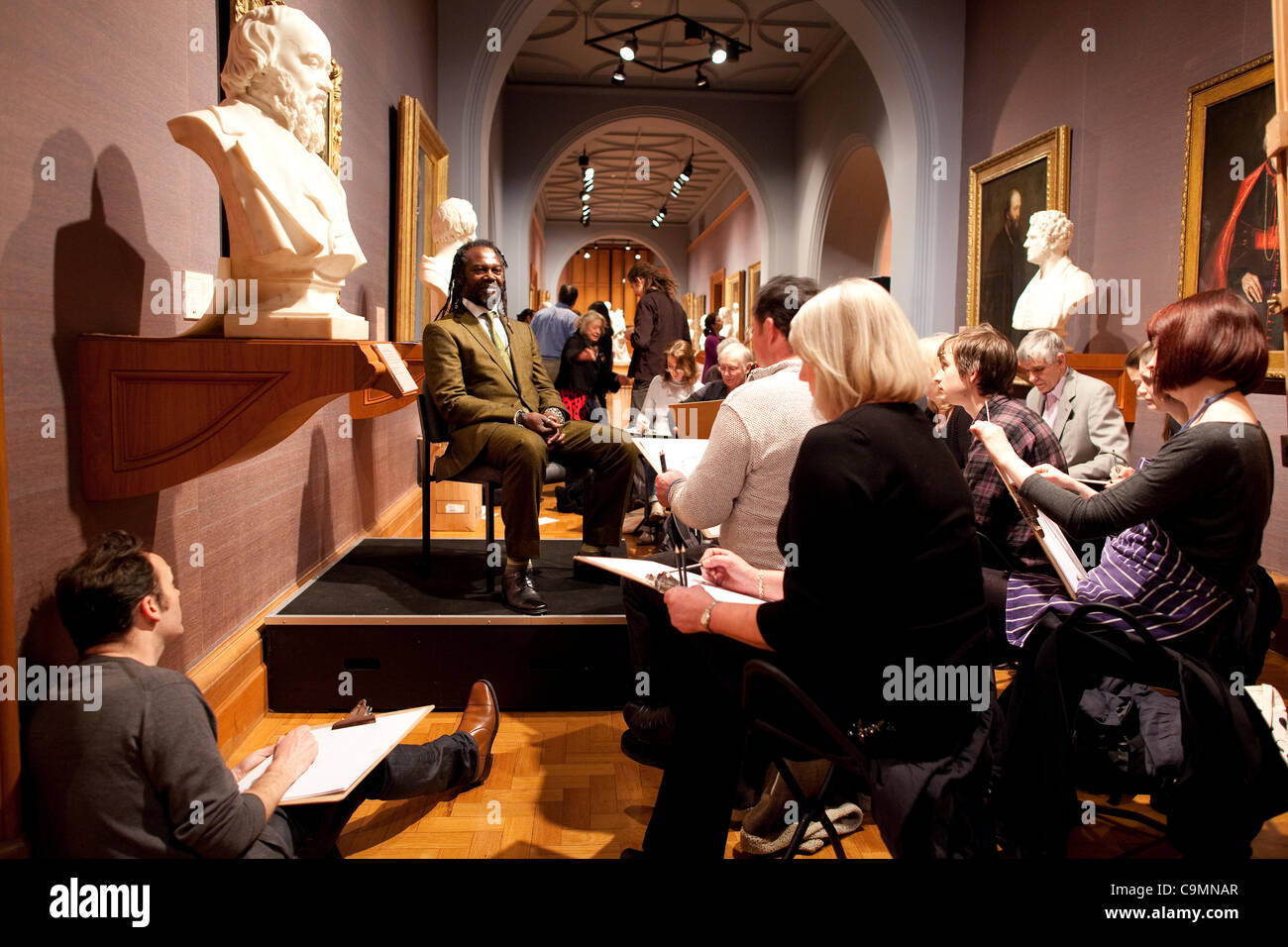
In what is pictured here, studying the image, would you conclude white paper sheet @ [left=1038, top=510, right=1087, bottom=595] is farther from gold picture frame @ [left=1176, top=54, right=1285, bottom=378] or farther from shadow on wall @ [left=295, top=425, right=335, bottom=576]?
shadow on wall @ [left=295, top=425, right=335, bottom=576]

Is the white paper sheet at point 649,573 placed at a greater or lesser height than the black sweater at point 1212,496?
lesser

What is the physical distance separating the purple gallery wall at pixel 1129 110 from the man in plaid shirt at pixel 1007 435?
1926mm

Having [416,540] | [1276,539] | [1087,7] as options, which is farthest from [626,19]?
[1276,539]

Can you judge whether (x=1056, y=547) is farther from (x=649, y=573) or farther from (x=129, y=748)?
(x=129, y=748)

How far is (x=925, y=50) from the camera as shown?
7.39 meters

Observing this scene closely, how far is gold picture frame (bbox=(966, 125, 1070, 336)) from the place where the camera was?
587 centimetres

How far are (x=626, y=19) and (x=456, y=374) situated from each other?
727 centimetres

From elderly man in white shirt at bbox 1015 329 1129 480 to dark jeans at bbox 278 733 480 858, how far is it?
3.32 meters

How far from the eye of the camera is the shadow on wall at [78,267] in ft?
6.21

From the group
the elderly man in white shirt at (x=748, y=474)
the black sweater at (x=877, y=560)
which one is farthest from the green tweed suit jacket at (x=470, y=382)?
the black sweater at (x=877, y=560)

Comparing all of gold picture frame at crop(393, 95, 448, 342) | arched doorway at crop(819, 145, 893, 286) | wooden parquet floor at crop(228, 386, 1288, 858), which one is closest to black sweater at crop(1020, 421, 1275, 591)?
wooden parquet floor at crop(228, 386, 1288, 858)

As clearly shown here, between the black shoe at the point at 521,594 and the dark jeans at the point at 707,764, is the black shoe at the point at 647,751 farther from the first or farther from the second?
the black shoe at the point at 521,594

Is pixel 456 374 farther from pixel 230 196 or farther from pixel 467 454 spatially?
pixel 230 196

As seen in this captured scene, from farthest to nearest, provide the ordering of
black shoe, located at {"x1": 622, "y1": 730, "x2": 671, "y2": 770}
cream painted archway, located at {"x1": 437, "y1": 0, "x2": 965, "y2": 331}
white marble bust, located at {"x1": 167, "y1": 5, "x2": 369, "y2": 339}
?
cream painted archway, located at {"x1": 437, "y1": 0, "x2": 965, "y2": 331}, black shoe, located at {"x1": 622, "y1": 730, "x2": 671, "y2": 770}, white marble bust, located at {"x1": 167, "y1": 5, "x2": 369, "y2": 339}
